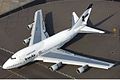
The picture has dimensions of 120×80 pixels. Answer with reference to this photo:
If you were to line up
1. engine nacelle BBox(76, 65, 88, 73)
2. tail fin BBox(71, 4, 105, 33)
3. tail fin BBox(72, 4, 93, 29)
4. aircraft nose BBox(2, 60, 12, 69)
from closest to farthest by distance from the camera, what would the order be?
engine nacelle BBox(76, 65, 88, 73), aircraft nose BBox(2, 60, 12, 69), tail fin BBox(71, 4, 105, 33), tail fin BBox(72, 4, 93, 29)

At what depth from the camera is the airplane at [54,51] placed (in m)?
80.4

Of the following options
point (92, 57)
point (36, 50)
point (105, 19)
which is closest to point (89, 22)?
point (105, 19)

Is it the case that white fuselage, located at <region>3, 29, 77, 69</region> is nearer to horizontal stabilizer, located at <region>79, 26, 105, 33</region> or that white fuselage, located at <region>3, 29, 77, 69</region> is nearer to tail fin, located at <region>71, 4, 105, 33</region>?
tail fin, located at <region>71, 4, 105, 33</region>

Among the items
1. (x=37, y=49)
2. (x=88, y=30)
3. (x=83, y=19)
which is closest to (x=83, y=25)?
(x=83, y=19)

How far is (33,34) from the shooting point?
89.6 m

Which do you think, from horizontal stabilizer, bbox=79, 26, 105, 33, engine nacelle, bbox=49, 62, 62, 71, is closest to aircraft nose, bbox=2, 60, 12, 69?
engine nacelle, bbox=49, 62, 62, 71

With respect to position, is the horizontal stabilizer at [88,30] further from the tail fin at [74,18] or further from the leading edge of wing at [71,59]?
the leading edge of wing at [71,59]

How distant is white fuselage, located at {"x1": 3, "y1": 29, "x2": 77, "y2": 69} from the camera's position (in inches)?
3167

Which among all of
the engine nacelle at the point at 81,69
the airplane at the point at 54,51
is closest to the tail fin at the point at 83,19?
the airplane at the point at 54,51

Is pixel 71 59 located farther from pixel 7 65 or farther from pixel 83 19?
pixel 7 65

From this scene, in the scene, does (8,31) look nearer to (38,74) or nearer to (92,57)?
(38,74)

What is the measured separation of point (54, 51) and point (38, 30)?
940 centimetres

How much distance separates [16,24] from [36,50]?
18457mm

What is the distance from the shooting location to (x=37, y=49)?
8269cm
